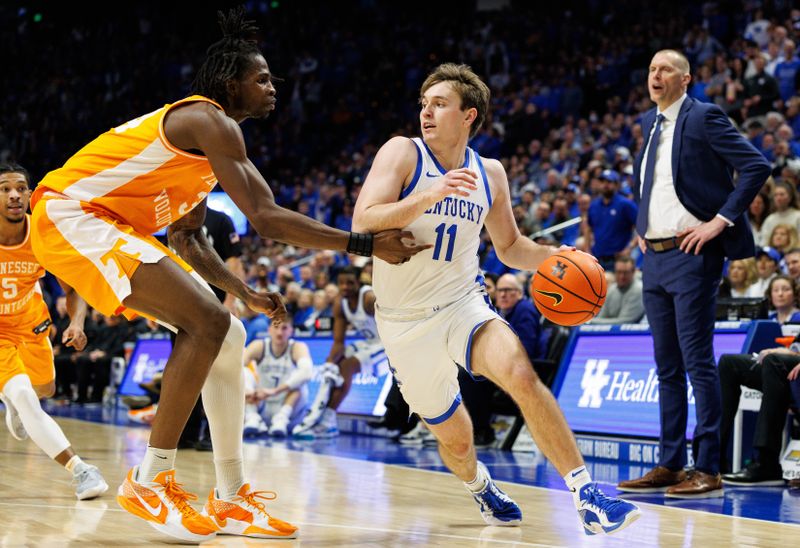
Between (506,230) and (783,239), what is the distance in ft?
17.4

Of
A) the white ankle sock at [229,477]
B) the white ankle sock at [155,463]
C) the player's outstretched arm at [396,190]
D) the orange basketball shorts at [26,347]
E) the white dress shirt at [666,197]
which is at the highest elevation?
the white dress shirt at [666,197]

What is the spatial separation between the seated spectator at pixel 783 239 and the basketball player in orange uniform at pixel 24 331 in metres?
6.05

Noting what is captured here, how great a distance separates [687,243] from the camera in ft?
18.1

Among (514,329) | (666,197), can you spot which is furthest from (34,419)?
(514,329)

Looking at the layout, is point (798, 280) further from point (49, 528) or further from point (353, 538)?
point (49, 528)

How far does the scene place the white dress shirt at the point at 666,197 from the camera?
5695mm

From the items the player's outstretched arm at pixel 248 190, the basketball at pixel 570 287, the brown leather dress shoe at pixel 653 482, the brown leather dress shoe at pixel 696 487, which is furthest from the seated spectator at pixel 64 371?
the player's outstretched arm at pixel 248 190

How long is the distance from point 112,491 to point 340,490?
1236 mm

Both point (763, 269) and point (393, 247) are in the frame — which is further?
point (763, 269)

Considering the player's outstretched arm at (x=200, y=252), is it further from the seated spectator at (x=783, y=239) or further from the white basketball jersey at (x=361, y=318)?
the seated spectator at (x=783, y=239)

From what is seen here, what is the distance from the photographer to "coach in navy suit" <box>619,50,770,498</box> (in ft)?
18.1

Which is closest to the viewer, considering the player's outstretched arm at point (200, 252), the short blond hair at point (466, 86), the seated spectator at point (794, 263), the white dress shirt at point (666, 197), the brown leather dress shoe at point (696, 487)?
the player's outstretched arm at point (200, 252)

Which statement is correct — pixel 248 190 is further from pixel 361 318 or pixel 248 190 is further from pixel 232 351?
pixel 361 318

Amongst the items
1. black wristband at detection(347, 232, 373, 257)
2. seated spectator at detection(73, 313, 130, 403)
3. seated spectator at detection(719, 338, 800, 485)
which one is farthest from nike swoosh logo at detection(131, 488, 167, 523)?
seated spectator at detection(73, 313, 130, 403)
